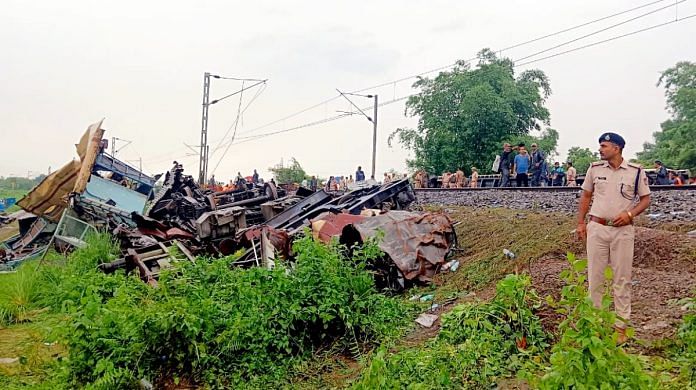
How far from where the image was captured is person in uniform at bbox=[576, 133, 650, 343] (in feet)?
13.4

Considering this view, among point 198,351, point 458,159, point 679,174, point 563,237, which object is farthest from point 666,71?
point 198,351

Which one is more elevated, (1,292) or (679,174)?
(679,174)

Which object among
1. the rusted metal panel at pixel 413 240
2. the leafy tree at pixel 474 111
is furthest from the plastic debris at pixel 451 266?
the leafy tree at pixel 474 111

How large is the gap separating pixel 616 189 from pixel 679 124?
134 feet

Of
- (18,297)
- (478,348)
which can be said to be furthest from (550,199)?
(18,297)

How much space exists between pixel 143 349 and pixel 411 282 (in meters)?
3.58

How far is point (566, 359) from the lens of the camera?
2.49 m

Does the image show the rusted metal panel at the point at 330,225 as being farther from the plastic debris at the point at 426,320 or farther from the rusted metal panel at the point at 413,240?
the plastic debris at the point at 426,320

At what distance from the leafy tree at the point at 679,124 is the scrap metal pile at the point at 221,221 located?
2743 cm

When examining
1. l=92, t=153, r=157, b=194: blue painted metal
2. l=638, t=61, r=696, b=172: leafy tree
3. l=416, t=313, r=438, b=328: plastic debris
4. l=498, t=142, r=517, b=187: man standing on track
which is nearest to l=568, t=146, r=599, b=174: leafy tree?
l=638, t=61, r=696, b=172: leafy tree

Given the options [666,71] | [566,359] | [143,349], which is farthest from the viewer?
[666,71]

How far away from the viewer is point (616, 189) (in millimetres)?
4160

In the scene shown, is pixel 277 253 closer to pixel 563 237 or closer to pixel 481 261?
pixel 481 261

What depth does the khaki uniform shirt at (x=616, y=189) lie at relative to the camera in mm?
4125
